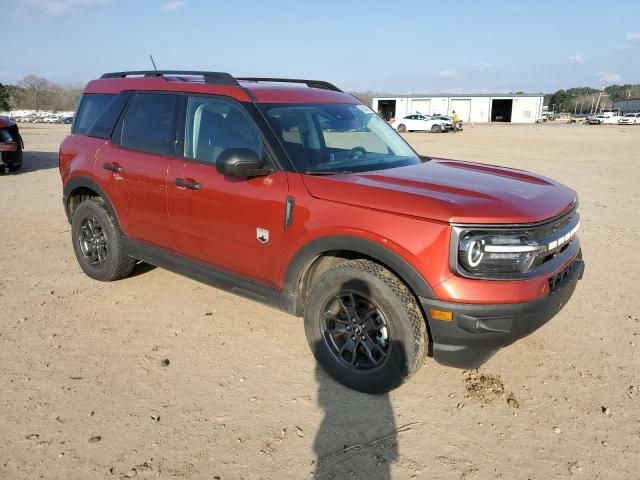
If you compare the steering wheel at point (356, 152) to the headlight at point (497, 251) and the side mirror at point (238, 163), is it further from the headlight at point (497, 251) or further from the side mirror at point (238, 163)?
the headlight at point (497, 251)

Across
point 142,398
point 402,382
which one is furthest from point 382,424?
point 142,398

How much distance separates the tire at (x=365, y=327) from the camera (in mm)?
3160

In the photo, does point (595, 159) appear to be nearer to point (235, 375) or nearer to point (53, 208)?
point (53, 208)

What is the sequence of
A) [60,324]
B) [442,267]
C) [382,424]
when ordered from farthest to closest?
[60,324] → [382,424] → [442,267]

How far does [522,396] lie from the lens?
136 inches

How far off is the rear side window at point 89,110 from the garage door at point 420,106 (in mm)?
70064

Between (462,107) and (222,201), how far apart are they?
75576 mm

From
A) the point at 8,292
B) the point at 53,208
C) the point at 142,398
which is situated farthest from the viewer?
the point at 53,208

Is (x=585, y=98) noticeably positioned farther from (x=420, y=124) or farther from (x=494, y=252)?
(x=494, y=252)

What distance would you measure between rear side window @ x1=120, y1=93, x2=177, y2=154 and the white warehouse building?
6904 cm

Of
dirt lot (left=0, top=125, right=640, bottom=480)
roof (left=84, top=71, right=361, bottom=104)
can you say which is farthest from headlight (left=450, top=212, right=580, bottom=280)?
roof (left=84, top=71, right=361, bottom=104)

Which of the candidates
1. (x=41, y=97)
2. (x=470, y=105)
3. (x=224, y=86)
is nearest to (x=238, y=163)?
(x=224, y=86)

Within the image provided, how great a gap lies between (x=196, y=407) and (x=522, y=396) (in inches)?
82.3

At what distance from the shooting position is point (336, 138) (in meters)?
4.31
